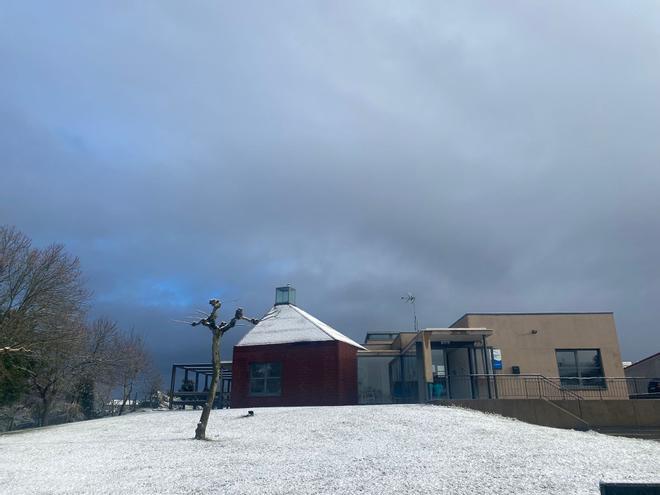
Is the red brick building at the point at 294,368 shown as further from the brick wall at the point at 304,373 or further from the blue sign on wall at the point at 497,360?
the blue sign on wall at the point at 497,360

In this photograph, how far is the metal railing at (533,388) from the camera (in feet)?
75.0

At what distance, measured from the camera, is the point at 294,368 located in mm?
27781

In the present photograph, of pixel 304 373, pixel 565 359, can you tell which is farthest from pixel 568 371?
pixel 304 373

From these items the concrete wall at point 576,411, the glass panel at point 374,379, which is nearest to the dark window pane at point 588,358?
the concrete wall at point 576,411

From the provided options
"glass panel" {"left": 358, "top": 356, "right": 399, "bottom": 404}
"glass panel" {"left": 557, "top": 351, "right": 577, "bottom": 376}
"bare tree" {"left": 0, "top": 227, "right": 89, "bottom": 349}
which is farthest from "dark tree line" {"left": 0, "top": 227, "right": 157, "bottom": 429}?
"glass panel" {"left": 557, "top": 351, "right": 577, "bottom": 376}

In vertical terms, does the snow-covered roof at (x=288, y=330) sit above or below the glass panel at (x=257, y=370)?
above

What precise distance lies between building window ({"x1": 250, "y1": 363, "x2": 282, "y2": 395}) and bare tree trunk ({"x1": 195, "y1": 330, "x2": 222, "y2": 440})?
11846 mm

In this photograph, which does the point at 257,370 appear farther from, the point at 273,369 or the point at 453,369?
the point at 453,369

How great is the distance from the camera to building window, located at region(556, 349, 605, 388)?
25094 millimetres

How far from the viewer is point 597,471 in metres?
10.6

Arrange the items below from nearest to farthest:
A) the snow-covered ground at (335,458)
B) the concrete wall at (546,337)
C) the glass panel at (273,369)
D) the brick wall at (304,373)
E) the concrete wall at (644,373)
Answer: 1. the snow-covered ground at (335,458)
2. the concrete wall at (546,337)
3. the concrete wall at (644,373)
4. the brick wall at (304,373)
5. the glass panel at (273,369)

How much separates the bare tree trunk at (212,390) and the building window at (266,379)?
1185 centimetres

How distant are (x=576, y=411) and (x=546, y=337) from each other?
19.4 feet

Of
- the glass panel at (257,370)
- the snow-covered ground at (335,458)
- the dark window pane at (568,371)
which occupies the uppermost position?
the glass panel at (257,370)
